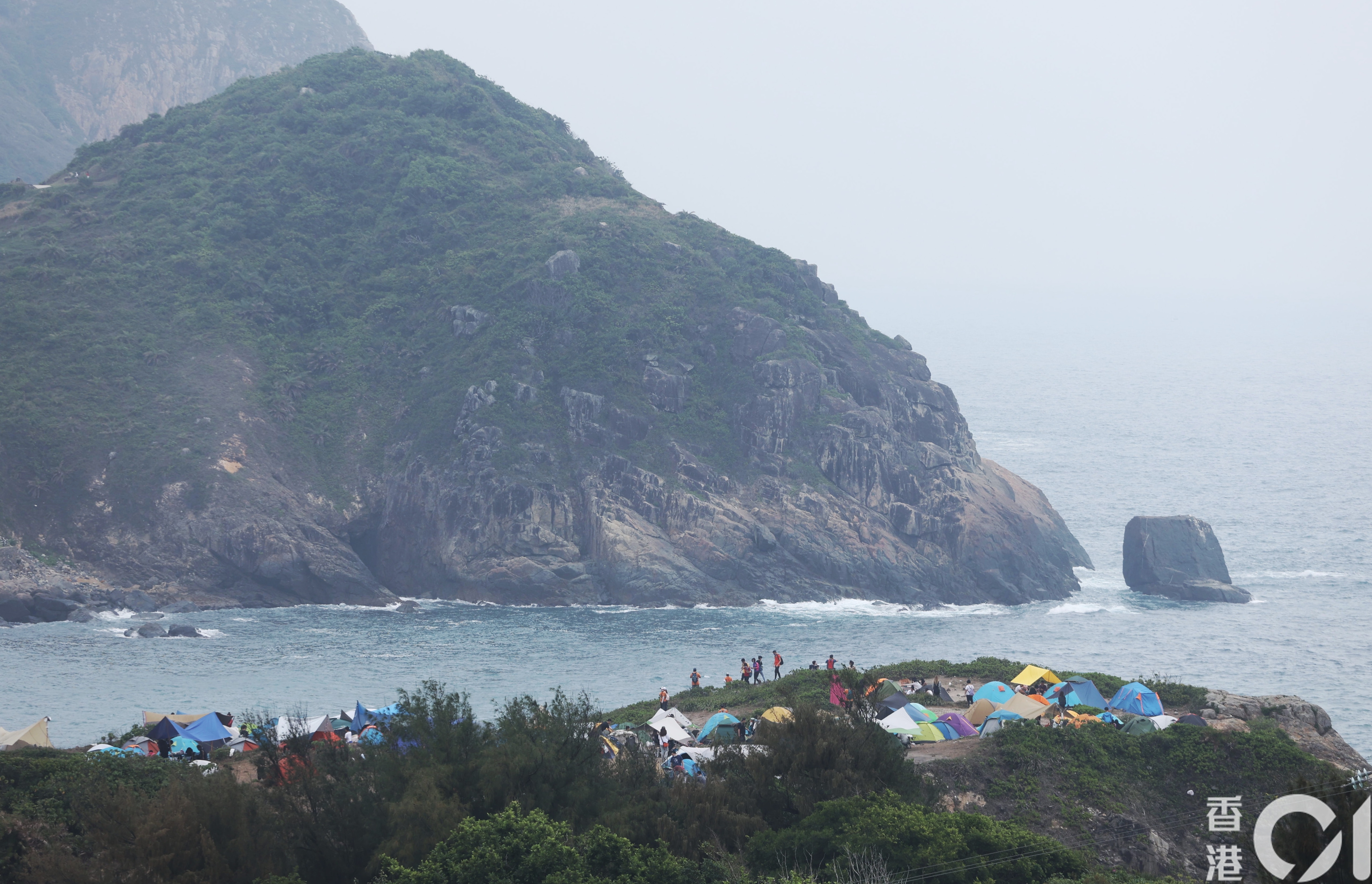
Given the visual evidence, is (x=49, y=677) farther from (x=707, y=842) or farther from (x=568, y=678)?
(x=707, y=842)

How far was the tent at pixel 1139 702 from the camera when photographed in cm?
4203

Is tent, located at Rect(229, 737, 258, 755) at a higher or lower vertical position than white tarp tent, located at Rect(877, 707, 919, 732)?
lower


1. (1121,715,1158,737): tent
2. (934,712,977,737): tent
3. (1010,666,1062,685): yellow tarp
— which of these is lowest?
(934,712,977,737): tent

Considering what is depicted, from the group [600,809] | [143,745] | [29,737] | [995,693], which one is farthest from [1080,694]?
[29,737]

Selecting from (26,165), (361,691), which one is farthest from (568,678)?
(26,165)

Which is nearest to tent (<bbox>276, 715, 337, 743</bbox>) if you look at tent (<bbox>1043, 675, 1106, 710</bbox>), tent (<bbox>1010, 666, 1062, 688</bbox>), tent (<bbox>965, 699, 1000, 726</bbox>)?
tent (<bbox>965, 699, 1000, 726</bbox>)

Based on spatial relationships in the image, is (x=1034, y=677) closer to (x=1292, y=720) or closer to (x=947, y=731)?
(x=947, y=731)

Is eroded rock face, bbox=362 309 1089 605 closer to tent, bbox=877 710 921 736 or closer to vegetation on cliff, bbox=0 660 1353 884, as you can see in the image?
tent, bbox=877 710 921 736

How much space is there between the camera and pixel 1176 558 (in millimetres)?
91562

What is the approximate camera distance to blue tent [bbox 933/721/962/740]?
40688 millimetres

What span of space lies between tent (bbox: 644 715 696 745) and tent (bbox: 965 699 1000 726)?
10.1m

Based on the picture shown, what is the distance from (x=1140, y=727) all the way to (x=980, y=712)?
566 centimetres

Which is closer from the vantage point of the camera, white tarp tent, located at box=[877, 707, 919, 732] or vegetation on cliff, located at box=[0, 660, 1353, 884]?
vegetation on cliff, located at box=[0, 660, 1353, 884]

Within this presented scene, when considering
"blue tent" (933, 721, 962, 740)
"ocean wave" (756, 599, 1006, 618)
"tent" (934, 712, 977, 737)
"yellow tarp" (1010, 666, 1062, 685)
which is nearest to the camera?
"blue tent" (933, 721, 962, 740)
